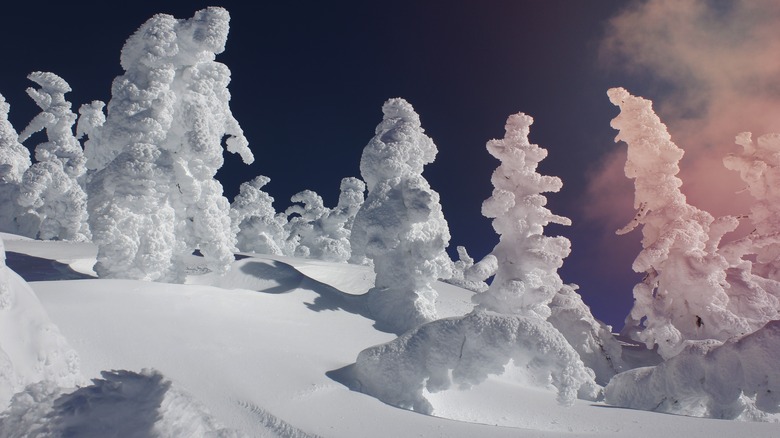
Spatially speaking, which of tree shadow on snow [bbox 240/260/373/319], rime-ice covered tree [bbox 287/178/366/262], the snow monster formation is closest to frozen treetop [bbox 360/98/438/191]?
the snow monster formation

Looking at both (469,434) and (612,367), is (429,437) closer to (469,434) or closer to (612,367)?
(469,434)

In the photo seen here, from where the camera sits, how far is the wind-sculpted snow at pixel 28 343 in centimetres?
475

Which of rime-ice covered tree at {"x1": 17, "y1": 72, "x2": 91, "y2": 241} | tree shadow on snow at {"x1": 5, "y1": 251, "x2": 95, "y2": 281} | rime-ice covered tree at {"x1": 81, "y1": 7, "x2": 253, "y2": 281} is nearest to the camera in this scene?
rime-ice covered tree at {"x1": 81, "y1": 7, "x2": 253, "y2": 281}

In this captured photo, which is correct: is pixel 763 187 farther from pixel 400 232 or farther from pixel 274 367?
pixel 274 367

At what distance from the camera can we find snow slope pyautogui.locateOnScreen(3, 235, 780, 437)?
710cm

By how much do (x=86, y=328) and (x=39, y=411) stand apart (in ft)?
19.0

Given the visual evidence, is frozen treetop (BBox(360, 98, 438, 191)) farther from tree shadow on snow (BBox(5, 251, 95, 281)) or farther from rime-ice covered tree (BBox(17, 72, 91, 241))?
rime-ice covered tree (BBox(17, 72, 91, 241))

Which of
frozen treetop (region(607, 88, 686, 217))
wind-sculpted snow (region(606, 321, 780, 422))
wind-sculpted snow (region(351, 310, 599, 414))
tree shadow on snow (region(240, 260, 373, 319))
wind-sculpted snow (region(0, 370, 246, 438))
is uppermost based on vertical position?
frozen treetop (region(607, 88, 686, 217))

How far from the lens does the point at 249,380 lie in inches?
330

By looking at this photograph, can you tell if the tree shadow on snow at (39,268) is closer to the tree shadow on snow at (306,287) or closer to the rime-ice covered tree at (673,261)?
the tree shadow on snow at (306,287)

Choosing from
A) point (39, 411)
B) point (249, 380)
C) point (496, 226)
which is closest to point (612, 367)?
point (496, 226)

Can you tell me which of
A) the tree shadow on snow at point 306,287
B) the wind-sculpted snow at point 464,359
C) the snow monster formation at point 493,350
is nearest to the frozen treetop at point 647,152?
the snow monster formation at point 493,350

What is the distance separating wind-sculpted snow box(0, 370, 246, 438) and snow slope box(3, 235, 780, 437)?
0.17 metres

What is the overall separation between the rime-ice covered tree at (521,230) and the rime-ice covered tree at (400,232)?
199 cm
